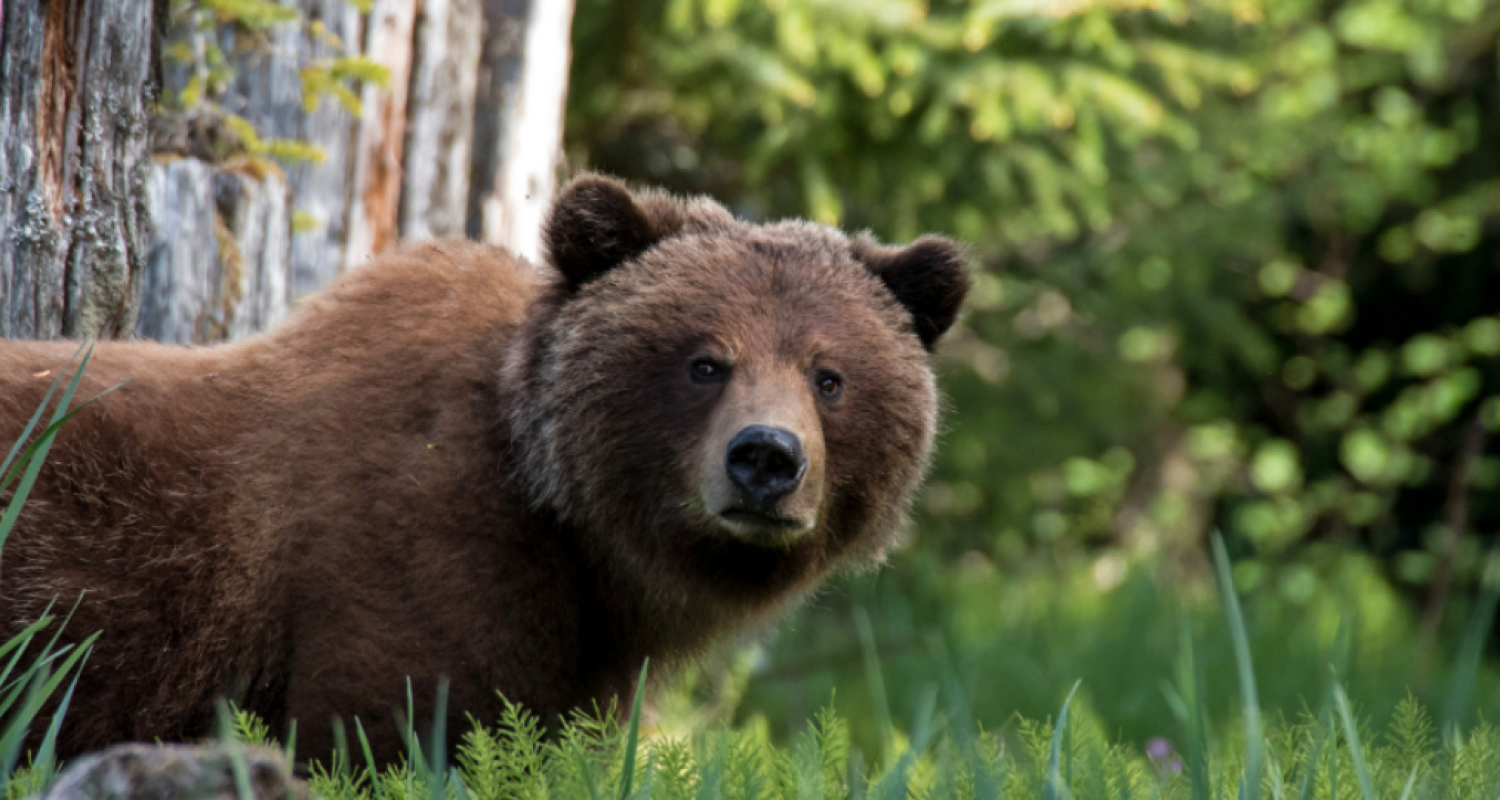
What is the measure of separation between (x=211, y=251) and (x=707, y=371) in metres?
1.70

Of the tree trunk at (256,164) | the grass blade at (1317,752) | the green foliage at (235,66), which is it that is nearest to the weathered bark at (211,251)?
the tree trunk at (256,164)

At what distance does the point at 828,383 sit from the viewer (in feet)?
10.6

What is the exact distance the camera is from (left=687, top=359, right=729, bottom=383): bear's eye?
3131mm

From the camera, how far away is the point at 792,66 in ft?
19.5

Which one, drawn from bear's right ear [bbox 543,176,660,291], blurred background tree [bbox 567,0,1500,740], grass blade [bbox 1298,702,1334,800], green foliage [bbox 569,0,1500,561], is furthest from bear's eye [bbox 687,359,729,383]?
green foliage [bbox 569,0,1500,561]

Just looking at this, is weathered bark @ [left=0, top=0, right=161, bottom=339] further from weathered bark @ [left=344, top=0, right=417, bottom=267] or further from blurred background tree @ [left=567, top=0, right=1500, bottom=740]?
blurred background tree @ [left=567, top=0, right=1500, bottom=740]

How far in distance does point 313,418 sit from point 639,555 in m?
0.81

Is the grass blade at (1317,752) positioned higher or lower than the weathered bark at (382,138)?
lower

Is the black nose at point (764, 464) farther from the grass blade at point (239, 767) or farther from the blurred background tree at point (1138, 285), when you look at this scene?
the grass blade at point (239, 767)

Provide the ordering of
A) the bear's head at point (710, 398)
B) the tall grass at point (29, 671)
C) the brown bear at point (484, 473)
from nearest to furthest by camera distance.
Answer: the tall grass at point (29, 671)
the brown bear at point (484, 473)
the bear's head at point (710, 398)

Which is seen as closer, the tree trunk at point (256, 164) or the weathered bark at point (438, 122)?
the tree trunk at point (256, 164)

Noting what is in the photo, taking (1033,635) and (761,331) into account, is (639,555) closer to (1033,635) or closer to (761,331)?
(761,331)

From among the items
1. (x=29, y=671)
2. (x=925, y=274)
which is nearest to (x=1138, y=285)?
(x=925, y=274)

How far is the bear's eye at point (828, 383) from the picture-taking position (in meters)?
3.21
